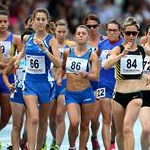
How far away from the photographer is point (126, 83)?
14523 millimetres

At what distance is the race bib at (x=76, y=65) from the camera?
15.3m

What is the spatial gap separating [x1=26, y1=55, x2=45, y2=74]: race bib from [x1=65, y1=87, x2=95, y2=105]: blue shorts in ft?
2.34

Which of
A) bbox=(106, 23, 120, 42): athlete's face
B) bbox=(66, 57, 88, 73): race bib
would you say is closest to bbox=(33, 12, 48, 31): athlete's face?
bbox=(66, 57, 88, 73): race bib

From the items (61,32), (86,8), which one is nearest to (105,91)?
(61,32)

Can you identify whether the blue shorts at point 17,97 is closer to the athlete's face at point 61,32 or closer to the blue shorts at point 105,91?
the blue shorts at point 105,91

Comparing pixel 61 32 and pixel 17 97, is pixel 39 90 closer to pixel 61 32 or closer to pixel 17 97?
pixel 17 97

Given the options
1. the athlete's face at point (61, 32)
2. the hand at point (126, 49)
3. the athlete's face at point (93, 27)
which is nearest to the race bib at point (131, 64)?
the hand at point (126, 49)

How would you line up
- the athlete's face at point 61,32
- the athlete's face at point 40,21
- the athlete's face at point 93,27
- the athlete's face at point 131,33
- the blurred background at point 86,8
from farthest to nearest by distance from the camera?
the blurred background at point 86,8
the athlete's face at point 93,27
the athlete's face at point 61,32
the athlete's face at point 40,21
the athlete's face at point 131,33

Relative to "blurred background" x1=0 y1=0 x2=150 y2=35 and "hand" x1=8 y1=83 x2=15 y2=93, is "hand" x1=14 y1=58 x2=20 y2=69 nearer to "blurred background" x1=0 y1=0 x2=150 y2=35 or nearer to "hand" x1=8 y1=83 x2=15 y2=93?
"hand" x1=8 y1=83 x2=15 y2=93

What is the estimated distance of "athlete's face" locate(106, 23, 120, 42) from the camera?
1659cm

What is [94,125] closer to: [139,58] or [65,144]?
[65,144]

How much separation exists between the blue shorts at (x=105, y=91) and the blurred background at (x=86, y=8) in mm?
11953

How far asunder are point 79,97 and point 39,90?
804 mm

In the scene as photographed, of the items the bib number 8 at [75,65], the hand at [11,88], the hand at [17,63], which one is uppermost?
the hand at [17,63]
